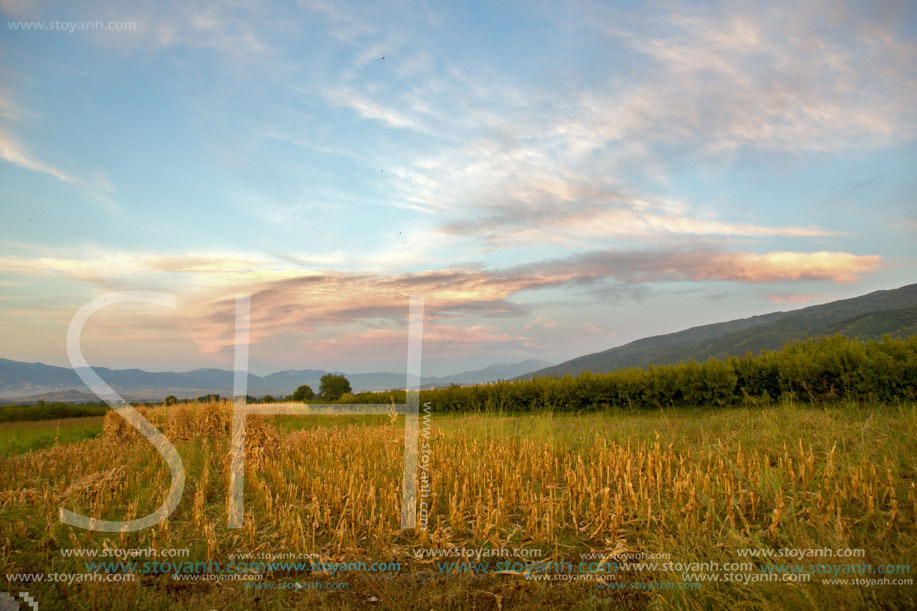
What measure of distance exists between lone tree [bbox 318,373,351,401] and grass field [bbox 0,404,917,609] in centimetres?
3808

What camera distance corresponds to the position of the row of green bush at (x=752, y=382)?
10.7 metres

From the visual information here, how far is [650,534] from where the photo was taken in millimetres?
4586

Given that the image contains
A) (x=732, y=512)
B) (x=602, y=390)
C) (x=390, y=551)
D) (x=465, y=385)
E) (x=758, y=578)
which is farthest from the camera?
(x=465, y=385)

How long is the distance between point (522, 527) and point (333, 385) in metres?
43.1

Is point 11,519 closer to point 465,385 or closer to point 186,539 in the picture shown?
point 186,539

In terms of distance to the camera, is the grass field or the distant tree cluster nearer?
the grass field

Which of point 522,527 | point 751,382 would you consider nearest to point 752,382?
point 751,382

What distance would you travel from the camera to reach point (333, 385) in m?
45.8

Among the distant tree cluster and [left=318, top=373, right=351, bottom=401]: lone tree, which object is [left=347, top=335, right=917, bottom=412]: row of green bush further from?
[left=318, top=373, right=351, bottom=401]: lone tree

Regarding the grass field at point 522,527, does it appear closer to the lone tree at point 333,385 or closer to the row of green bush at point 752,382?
the row of green bush at point 752,382

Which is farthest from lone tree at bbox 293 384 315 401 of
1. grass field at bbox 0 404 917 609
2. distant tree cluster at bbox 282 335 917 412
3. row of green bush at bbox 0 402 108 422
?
grass field at bbox 0 404 917 609

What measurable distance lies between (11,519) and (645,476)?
7535mm

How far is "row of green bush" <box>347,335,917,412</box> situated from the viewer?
1066 cm

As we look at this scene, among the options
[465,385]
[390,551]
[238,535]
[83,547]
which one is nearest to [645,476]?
[390,551]
